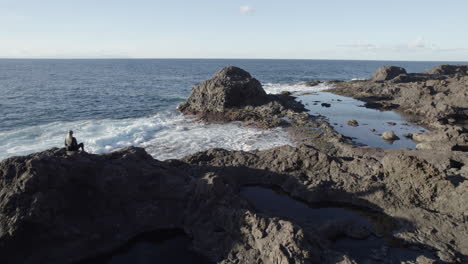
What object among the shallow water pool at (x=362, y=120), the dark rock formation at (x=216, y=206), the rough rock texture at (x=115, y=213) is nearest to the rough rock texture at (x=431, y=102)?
the shallow water pool at (x=362, y=120)

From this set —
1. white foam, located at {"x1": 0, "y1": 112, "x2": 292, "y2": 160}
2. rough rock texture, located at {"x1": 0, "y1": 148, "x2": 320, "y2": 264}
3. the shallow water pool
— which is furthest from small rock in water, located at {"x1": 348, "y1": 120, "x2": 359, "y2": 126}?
rough rock texture, located at {"x1": 0, "y1": 148, "x2": 320, "y2": 264}

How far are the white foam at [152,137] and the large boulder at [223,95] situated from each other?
16.4 ft

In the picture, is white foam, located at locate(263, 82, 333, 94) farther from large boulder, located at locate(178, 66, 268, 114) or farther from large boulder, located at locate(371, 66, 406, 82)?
large boulder, located at locate(178, 66, 268, 114)

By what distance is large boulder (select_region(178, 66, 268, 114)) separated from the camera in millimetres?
38688

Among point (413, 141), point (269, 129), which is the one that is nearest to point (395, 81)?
point (413, 141)

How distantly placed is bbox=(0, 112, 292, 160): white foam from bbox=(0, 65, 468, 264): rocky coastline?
8.19 m

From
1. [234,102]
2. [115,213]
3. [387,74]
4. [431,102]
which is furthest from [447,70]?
[115,213]

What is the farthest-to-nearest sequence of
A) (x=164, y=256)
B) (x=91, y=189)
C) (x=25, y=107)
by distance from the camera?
1. (x=25, y=107)
2. (x=91, y=189)
3. (x=164, y=256)

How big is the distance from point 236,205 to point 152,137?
18.6 meters

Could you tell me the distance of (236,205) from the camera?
11.7 m

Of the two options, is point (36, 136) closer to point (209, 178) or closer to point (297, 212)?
point (209, 178)

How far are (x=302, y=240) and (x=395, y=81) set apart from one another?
198 feet

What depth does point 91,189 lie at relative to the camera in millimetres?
11398

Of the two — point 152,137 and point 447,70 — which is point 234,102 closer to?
point 152,137
